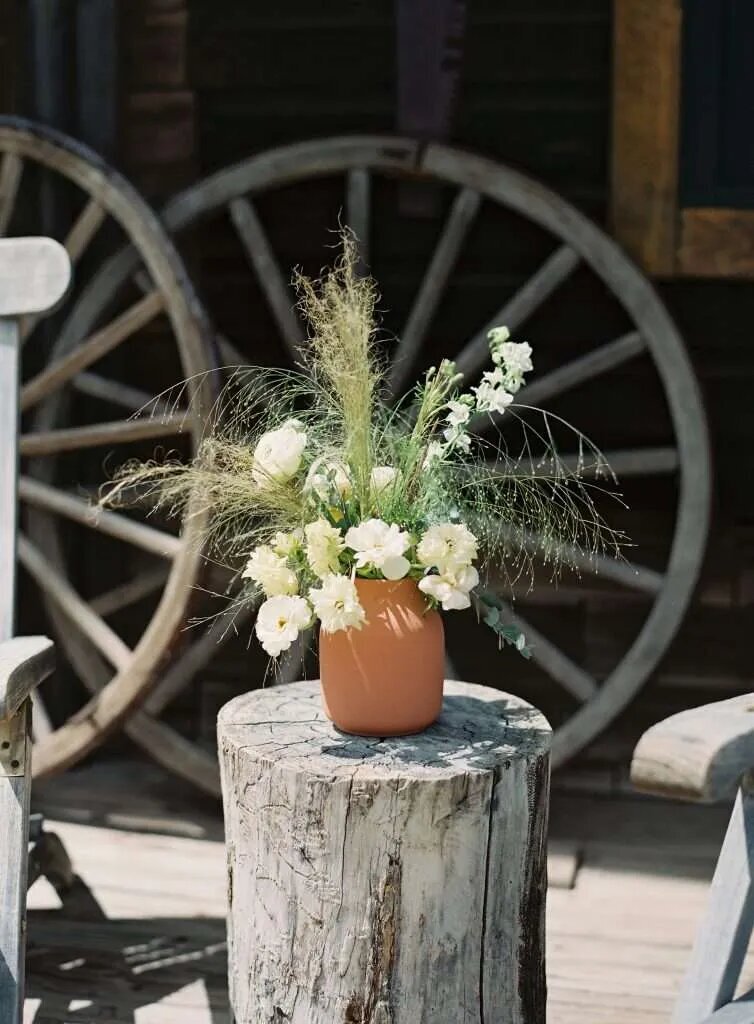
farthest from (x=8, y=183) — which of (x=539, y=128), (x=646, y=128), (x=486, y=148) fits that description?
(x=646, y=128)

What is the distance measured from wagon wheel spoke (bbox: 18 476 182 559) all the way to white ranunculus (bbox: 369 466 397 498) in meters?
1.27

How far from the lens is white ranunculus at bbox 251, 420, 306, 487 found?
5.92ft

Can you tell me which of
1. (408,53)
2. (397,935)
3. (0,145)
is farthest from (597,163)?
(397,935)

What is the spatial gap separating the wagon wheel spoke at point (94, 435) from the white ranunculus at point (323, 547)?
1.33 metres

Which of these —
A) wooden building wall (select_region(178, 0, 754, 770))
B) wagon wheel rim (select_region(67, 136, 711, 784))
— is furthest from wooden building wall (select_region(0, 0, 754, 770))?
wagon wheel rim (select_region(67, 136, 711, 784))

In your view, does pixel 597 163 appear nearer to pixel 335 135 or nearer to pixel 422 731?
pixel 335 135

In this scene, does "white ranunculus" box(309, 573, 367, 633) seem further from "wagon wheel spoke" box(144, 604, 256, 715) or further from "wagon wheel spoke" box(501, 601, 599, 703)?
"wagon wheel spoke" box(144, 604, 256, 715)

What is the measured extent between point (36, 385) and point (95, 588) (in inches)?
26.7

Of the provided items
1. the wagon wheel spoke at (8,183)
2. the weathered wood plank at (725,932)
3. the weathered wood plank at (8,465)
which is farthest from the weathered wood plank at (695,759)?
the wagon wheel spoke at (8,183)

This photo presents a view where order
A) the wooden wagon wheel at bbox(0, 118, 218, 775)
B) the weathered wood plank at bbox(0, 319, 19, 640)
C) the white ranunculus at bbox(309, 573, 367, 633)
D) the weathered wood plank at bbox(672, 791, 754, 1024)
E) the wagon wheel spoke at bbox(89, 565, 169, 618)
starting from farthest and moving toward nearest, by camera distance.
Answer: the wagon wheel spoke at bbox(89, 565, 169, 618), the wooden wagon wheel at bbox(0, 118, 218, 775), the weathered wood plank at bbox(0, 319, 19, 640), the white ranunculus at bbox(309, 573, 367, 633), the weathered wood plank at bbox(672, 791, 754, 1024)

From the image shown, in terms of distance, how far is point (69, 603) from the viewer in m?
3.27

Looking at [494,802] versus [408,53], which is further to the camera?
[408,53]

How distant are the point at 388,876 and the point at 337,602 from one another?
35cm

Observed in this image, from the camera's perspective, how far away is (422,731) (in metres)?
1.93
